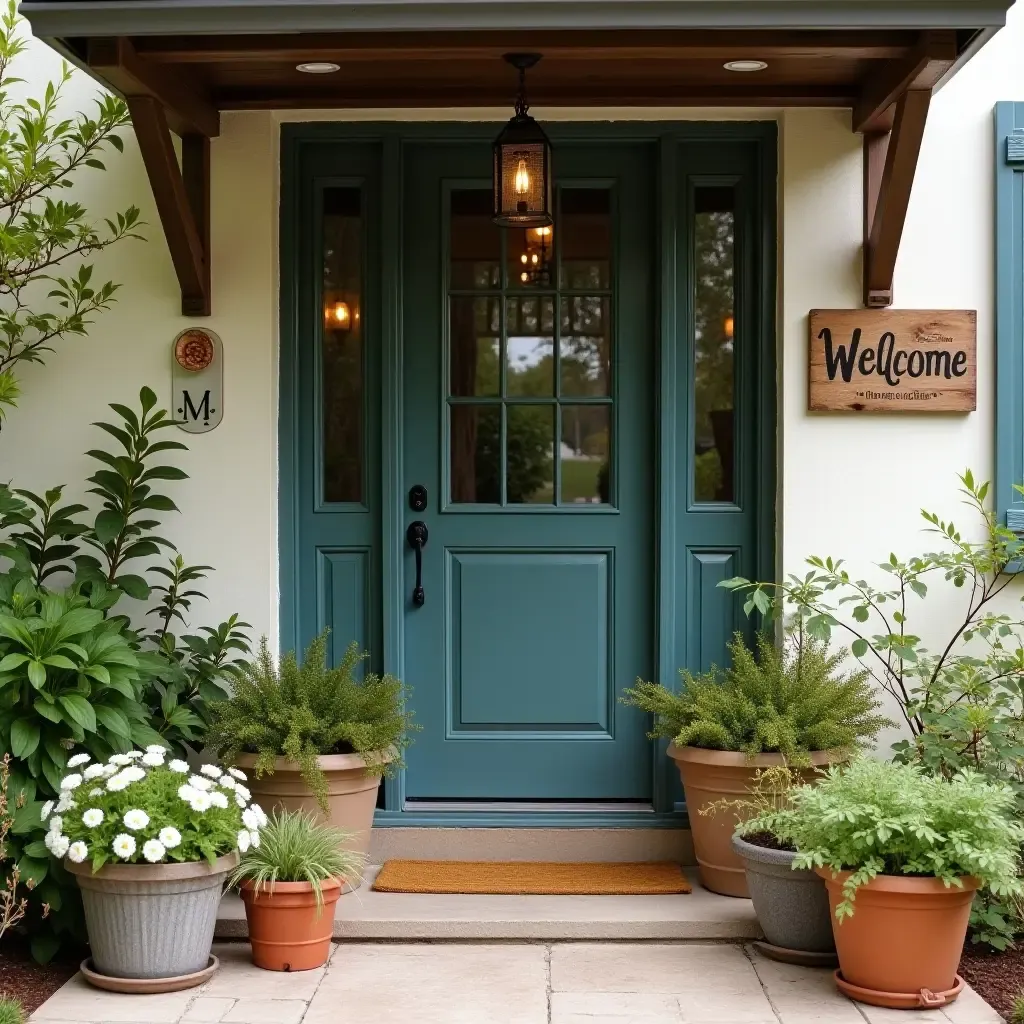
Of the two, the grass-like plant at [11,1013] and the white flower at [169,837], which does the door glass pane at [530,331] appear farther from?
the grass-like plant at [11,1013]

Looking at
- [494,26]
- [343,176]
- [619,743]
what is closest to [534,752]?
[619,743]

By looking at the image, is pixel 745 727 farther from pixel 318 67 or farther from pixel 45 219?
pixel 45 219

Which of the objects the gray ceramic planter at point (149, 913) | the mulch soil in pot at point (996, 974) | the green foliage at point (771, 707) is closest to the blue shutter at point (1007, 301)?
the green foliage at point (771, 707)

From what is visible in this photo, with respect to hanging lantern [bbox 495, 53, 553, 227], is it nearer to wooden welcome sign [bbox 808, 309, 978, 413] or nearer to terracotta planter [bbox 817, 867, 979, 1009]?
A: wooden welcome sign [bbox 808, 309, 978, 413]

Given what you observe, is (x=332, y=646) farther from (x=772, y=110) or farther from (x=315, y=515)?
(x=772, y=110)

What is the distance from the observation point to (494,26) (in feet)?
11.3

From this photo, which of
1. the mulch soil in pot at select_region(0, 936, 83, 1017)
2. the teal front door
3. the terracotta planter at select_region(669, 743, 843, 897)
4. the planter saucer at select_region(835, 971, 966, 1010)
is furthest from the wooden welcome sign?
the mulch soil in pot at select_region(0, 936, 83, 1017)

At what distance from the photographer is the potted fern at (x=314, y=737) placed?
4.01 metres

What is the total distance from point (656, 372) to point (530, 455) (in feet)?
1.68

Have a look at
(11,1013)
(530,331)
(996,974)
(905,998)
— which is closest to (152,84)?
(530,331)

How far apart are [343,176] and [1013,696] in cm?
277

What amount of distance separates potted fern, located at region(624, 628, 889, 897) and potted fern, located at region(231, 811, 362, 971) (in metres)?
1.13

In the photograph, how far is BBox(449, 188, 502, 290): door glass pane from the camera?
4625mm

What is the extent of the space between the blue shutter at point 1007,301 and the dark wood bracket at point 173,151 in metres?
2.58
